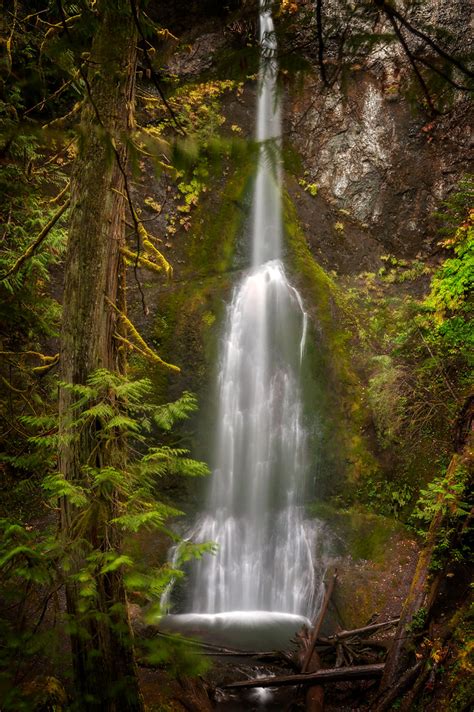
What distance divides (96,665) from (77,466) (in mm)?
1446

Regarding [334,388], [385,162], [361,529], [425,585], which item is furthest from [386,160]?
[425,585]

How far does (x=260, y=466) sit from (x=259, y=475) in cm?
20

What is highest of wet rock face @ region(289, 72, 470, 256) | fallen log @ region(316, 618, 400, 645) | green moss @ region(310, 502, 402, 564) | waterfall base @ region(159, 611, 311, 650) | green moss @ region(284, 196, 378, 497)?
wet rock face @ region(289, 72, 470, 256)

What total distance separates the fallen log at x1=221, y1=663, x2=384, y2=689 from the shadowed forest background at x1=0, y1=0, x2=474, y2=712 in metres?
0.06

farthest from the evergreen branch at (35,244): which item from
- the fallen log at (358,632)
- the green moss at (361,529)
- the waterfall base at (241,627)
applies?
the green moss at (361,529)

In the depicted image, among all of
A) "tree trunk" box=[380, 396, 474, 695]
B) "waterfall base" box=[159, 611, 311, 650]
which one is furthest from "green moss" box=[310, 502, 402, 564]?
"tree trunk" box=[380, 396, 474, 695]

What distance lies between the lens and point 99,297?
3676mm

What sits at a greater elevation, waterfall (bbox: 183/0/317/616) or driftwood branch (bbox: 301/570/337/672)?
waterfall (bbox: 183/0/317/616)

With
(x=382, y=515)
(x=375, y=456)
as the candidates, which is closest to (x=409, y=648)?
(x=382, y=515)

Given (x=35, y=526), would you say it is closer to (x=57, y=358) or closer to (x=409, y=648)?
(x=57, y=358)

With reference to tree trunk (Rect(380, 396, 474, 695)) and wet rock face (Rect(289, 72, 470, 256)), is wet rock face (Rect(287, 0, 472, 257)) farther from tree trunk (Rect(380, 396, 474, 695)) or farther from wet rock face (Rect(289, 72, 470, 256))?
tree trunk (Rect(380, 396, 474, 695))

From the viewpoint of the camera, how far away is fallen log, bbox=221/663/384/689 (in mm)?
5598

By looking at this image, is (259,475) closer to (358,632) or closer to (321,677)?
(358,632)

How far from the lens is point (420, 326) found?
346 inches
